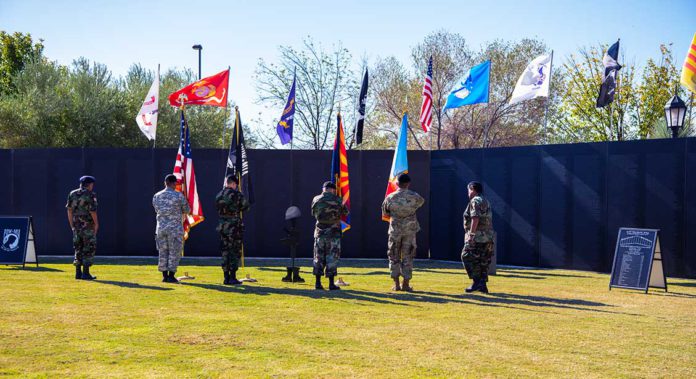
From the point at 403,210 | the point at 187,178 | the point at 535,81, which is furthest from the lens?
the point at 535,81

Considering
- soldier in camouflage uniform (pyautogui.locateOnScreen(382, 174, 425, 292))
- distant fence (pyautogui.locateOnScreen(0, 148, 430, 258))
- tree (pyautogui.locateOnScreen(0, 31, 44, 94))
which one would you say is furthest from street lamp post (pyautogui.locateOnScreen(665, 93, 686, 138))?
tree (pyautogui.locateOnScreen(0, 31, 44, 94))

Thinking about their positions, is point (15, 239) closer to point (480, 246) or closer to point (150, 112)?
point (150, 112)

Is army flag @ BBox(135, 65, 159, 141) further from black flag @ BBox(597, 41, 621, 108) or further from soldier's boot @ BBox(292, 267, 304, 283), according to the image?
black flag @ BBox(597, 41, 621, 108)

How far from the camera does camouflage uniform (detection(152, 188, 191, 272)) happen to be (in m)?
13.4

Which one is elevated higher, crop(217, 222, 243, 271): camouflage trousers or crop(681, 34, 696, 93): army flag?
crop(681, 34, 696, 93): army flag

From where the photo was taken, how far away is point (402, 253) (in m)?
12.7

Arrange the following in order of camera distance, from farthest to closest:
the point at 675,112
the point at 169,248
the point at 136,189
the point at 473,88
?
the point at 136,189
the point at 473,88
the point at 675,112
the point at 169,248

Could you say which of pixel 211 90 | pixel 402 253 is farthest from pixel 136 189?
pixel 402 253

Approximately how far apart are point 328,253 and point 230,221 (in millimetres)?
1955

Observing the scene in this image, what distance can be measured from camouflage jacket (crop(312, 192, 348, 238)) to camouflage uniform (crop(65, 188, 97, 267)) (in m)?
4.35

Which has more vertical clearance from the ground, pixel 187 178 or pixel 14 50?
pixel 14 50

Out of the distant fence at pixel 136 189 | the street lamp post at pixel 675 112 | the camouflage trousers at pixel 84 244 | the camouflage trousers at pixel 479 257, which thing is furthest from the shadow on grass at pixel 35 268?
the street lamp post at pixel 675 112

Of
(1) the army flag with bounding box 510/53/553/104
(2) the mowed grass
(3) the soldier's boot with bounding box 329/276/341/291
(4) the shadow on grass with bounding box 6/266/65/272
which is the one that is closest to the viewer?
(2) the mowed grass

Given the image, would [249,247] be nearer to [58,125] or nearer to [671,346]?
[671,346]
